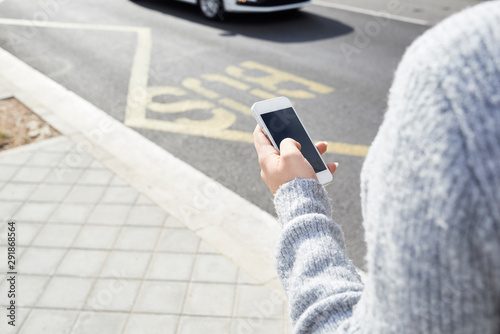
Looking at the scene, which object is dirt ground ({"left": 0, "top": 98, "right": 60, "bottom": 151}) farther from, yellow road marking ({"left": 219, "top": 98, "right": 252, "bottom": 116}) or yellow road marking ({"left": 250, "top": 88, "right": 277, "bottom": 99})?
yellow road marking ({"left": 250, "top": 88, "right": 277, "bottom": 99})

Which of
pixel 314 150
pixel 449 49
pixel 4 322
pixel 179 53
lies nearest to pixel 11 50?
pixel 179 53

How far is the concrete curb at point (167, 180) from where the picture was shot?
3.52 metres

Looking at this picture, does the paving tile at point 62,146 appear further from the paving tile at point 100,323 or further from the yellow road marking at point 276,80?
the yellow road marking at point 276,80

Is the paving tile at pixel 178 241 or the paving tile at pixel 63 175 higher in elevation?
the paving tile at pixel 178 241

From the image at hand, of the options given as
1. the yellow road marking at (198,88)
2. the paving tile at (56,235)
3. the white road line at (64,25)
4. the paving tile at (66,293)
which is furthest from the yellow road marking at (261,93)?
the white road line at (64,25)

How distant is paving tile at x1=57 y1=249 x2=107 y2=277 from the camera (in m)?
3.26

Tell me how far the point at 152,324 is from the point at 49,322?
0.63 meters

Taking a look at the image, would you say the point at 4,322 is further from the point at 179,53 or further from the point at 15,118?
the point at 179,53

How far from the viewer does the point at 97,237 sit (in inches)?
141

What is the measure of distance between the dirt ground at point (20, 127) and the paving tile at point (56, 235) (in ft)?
5.51

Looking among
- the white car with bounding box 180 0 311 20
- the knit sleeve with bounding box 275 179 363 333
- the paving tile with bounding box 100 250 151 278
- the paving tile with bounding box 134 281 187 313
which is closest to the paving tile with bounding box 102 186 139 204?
the paving tile with bounding box 100 250 151 278

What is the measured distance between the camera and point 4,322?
9.47 feet

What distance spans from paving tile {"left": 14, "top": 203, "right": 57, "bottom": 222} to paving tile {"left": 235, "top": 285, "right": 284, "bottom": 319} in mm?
1795

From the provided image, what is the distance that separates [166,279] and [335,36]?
6826mm
